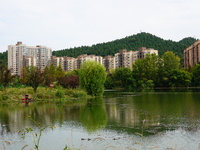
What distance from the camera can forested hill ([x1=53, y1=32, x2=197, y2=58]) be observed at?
136750mm

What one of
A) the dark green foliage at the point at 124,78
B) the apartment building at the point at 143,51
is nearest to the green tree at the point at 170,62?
the dark green foliage at the point at 124,78

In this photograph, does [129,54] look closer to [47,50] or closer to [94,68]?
[47,50]

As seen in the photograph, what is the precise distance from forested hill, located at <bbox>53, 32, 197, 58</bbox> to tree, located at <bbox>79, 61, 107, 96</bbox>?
3703 inches

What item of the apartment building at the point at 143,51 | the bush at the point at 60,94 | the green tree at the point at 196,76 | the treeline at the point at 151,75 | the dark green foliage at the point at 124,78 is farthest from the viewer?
the apartment building at the point at 143,51

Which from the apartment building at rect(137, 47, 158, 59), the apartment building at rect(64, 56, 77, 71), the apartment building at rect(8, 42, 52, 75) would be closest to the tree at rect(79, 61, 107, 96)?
the apartment building at rect(137, 47, 158, 59)

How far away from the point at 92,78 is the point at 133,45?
117 metres

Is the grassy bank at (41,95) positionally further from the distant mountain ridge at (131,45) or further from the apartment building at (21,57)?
the apartment building at (21,57)

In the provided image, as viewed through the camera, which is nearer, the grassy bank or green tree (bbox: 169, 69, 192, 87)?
the grassy bank

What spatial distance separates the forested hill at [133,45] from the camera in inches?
5384

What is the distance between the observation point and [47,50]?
154m

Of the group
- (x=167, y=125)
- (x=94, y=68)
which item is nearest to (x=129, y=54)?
(x=94, y=68)

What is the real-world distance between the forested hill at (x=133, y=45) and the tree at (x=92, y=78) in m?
94.1

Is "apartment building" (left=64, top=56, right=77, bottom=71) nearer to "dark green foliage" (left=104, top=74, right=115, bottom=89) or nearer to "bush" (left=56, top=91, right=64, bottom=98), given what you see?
"dark green foliage" (left=104, top=74, right=115, bottom=89)

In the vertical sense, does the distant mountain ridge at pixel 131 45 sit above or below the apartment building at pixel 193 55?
above
